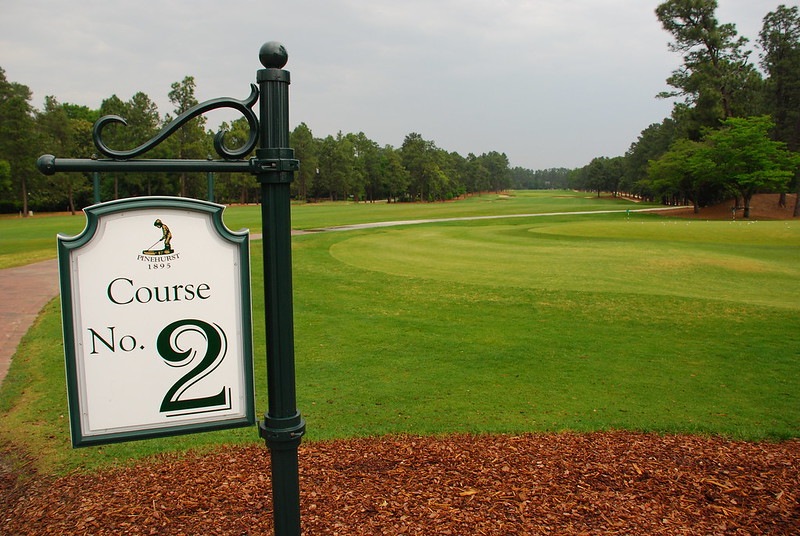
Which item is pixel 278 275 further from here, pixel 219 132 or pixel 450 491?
pixel 450 491

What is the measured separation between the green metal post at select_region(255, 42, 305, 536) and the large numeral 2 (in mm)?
254

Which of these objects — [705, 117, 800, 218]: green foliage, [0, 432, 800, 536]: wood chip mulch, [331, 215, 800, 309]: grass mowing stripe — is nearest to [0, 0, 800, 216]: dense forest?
[705, 117, 800, 218]: green foliage

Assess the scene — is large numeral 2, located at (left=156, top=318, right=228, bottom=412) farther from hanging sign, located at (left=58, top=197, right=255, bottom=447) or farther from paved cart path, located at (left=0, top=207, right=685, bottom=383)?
paved cart path, located at (left=0, top=207, right=685, bottom=383)

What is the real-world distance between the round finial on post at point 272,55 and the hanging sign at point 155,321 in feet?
1.96

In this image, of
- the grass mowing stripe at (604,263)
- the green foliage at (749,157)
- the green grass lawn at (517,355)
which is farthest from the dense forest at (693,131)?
the green grass lawn at (517,355)

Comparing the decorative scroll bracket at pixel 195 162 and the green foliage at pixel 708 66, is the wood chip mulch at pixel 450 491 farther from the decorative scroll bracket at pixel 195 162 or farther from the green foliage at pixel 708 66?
the green foliage at pixel 708 66

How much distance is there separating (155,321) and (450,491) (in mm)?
2606

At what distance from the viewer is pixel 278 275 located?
219cm

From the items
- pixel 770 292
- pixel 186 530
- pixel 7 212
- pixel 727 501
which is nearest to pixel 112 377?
pixel 186 530

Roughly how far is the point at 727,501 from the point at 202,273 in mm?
3769

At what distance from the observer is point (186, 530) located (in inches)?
144

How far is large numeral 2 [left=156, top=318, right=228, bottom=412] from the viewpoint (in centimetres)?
231

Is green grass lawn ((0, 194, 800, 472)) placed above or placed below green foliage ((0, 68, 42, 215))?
below

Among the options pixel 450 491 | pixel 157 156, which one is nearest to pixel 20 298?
pixel 450 491
